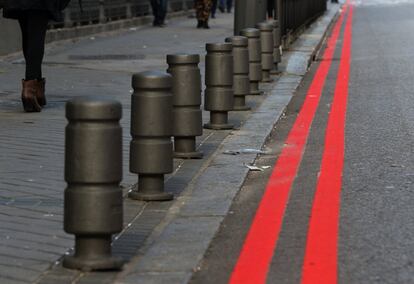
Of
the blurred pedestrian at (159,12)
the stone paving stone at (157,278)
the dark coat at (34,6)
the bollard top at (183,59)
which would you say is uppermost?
the dark coat at (34,6)

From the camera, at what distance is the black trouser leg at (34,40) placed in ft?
38.4

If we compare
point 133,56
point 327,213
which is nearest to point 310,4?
point 133,56

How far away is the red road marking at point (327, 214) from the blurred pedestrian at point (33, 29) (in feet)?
9.25

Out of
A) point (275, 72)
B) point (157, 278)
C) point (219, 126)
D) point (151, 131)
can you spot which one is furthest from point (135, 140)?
point (275, 72)

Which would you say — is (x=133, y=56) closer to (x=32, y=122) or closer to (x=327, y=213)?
(x=32, y=122)

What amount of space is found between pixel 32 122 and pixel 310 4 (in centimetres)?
2027

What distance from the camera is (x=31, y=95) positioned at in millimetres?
11898

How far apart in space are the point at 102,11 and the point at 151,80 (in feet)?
71.7

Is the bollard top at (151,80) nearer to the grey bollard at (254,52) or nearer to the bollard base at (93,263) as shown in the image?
the bollard base at (93,263)

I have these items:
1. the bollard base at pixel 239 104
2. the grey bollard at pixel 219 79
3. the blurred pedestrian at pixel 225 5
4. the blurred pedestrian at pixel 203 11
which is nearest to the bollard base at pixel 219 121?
the grey bollard at pixel 219 79

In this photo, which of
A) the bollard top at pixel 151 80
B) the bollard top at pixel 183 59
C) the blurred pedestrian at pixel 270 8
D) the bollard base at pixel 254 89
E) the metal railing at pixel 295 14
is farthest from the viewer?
the blurred pedestrian at pixel 270 8

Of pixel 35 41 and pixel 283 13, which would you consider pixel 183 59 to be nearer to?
pixel 35 41

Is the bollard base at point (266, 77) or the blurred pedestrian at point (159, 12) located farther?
the blurred pedestrian at point (159, 12)

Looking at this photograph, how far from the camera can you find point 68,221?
5844 mm
